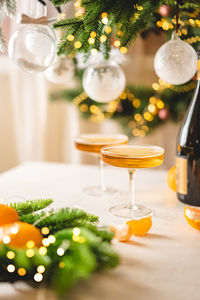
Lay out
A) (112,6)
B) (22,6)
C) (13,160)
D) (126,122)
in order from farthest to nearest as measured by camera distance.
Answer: (13,160), (126,122), (22,6), (112,6)

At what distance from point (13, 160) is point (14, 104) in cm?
41

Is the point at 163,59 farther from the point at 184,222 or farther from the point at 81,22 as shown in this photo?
the point at 184,222

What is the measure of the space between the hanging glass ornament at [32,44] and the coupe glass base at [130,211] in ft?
1.27

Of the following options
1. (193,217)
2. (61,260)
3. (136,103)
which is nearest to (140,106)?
(136,103)

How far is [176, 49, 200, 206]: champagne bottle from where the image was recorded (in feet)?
3.14

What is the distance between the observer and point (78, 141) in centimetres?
111

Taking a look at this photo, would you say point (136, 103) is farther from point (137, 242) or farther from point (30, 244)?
point (30, 244)

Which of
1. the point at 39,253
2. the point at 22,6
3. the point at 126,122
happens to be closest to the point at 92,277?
the point at 39,253

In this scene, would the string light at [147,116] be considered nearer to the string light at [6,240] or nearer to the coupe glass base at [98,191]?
the coupe glass base at [98,191]

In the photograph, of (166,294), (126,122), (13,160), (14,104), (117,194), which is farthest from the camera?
(13,160)

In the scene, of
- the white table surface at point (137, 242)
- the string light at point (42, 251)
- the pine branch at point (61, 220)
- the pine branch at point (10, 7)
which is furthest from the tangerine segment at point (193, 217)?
the pine branch at point (10, 7)

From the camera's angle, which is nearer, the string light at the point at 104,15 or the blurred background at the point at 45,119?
the string light at the point at 104,15

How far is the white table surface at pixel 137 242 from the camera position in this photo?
21.5 inches

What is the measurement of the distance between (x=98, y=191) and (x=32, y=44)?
51cm
